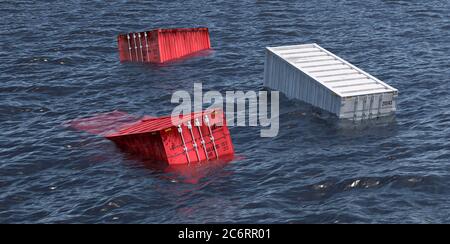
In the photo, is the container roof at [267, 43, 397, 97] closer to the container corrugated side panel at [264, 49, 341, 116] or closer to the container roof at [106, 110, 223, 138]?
the container corrugated side panel at [264, 49, 341, 116]

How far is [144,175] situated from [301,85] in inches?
592

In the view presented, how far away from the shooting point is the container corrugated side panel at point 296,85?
4884cm

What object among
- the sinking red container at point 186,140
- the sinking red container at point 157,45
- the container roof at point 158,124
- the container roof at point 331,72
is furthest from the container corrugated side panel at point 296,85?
the sinking red container at point 157,45

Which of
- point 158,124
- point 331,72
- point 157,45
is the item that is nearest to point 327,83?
point 331,72

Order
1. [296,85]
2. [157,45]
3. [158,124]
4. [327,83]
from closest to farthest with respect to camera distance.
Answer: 1. [158,124]
2. [327,83]
3. [296,85]
4. [157,45]

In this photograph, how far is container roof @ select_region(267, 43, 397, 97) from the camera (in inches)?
1935

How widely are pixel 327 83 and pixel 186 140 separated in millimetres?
12030

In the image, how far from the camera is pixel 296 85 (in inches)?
2084

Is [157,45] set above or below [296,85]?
above

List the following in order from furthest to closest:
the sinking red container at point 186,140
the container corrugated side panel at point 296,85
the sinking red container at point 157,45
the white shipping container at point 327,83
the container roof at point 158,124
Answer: the sinking red container at point 157,45
the container corrugated side panel at point 296,85
the white shipping container at point 327,83
the container roof at point 158,124
the sinking red container at point 186,140

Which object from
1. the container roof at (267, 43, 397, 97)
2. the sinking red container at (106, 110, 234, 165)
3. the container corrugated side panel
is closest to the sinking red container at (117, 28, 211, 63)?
the container corrugated side panel

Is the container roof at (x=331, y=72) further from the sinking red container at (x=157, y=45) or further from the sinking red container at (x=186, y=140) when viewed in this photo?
the sinking red container at (x=157, y=45)

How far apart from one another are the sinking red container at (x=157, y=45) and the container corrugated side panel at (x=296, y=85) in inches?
452

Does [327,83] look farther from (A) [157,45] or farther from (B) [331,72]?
(A) [157,45]
